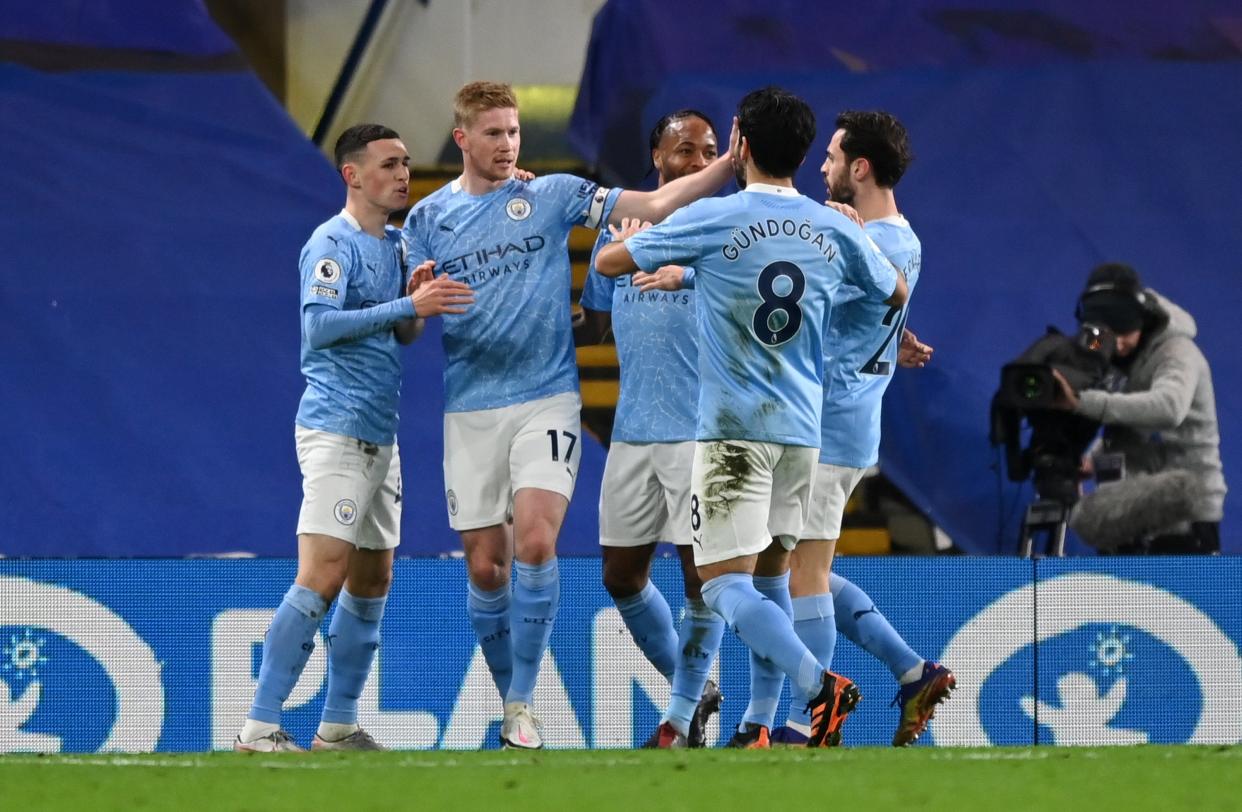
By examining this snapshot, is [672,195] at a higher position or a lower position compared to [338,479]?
higher

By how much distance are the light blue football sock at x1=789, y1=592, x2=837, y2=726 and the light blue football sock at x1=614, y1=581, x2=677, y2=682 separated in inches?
27.8

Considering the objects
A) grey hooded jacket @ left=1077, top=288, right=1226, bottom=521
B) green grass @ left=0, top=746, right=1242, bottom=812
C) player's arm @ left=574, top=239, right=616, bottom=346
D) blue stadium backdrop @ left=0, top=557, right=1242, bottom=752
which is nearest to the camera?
green grass @ left=0, top=746, right=1242, bottom=812

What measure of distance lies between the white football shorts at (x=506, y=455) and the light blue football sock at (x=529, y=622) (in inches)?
9.0

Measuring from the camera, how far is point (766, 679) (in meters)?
5.29

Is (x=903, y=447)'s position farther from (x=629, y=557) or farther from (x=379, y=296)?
(x=379, y=296)

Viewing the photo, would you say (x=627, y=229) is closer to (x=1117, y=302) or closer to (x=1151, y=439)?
(x=1117, y=302)

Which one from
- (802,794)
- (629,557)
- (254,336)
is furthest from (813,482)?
(254,336)

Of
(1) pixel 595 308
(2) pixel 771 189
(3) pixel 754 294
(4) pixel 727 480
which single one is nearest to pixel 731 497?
(4) pixel 727 480

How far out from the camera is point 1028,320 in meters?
8.90

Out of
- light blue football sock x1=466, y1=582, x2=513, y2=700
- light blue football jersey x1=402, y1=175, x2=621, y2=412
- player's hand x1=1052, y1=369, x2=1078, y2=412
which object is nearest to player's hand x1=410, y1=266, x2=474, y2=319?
light blue football jersey x1=402, y1=175, x2=621, y2=412

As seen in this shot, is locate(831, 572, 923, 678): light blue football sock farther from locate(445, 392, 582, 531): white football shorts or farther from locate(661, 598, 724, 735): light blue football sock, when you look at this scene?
locate(445, 392, 582, 531): white football shorts

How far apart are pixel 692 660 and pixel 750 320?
4.45 feet

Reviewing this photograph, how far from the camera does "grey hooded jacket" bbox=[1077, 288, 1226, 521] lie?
7461 mm

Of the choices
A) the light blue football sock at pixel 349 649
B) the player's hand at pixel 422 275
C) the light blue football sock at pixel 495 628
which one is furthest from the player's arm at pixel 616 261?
the light blue football sock at pixel 349 649
